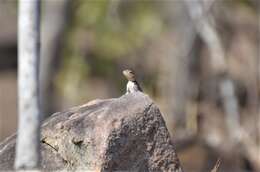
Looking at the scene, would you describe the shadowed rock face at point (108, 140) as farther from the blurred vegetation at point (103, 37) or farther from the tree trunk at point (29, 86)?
the blurred vegetation at point (103, 37)

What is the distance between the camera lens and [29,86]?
506 centimetres

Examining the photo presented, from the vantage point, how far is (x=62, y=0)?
65.0ft

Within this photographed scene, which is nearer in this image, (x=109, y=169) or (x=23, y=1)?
(x=23, y=1)

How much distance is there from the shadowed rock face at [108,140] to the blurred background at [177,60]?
6.23 meters

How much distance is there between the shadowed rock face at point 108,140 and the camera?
6301mm

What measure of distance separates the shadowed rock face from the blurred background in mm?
6234

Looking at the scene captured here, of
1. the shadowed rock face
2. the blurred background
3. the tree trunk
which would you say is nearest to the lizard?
the shadowed rock face

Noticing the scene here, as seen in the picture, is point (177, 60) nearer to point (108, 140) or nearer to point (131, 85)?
point (131, 85)

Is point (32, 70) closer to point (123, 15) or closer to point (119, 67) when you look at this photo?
point (123, 15)

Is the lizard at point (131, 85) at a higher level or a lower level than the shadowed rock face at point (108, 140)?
higher

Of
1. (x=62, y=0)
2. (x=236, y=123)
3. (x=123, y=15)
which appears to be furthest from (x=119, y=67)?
(x=236, y=123)

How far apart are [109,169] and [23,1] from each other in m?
1.63

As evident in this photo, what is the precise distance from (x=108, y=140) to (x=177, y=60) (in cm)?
1490

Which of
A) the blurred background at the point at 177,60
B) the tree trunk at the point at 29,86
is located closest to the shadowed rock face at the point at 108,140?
the tree trunk at the point at 29,86
